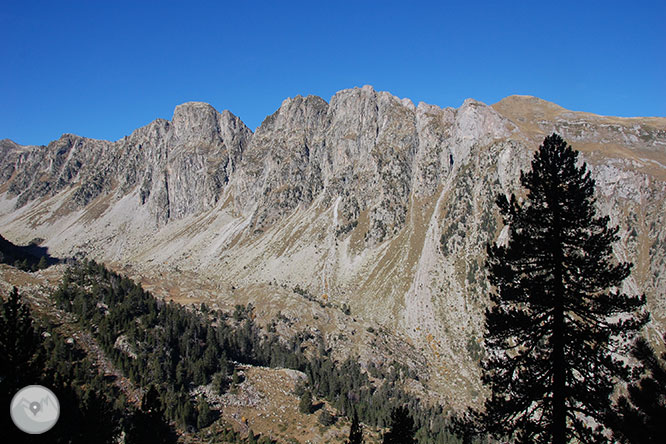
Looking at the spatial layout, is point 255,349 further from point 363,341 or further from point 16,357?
point 16,357

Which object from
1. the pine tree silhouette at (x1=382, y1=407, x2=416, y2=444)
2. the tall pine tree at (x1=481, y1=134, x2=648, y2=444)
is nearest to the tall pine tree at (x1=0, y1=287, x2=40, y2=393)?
the pine tree silhouette at (x1=382, y1=407, x2=416, y2=444)

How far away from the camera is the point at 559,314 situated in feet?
53.5

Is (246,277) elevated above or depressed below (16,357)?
above

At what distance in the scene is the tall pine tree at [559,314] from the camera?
623 inches

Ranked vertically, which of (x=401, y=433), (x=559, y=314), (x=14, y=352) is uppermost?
(x=559, y=314)

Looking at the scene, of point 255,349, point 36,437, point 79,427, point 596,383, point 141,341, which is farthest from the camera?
point 255,349

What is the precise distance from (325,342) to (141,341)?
52.9m

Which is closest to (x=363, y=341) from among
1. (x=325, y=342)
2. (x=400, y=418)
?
(x=325, y=342)

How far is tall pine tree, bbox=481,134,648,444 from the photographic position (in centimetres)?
1583

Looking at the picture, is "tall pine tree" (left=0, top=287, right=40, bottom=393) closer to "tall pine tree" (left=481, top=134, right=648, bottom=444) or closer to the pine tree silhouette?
the pine tree silhouette

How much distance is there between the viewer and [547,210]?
55.9 ft

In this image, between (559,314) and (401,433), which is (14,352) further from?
(559,314)

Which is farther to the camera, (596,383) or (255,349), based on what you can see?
(255,349)

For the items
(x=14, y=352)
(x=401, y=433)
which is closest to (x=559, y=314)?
(x=401, y=433)
